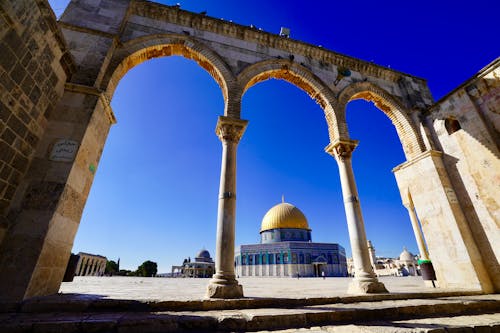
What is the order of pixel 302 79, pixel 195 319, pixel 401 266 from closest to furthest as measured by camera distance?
1. pixel 195 319
2. pixel 302 79
3. pixel 401 266

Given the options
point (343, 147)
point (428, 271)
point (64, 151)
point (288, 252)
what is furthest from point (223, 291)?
point (288, 252)

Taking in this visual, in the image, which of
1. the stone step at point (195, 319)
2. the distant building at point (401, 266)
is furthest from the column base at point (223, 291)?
the distant building at point (401, 266)

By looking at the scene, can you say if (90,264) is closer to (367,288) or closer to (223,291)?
(223,291)

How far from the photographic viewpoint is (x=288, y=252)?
32719 mm

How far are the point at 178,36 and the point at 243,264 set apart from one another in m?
34.3

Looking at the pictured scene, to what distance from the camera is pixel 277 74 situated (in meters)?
7.17

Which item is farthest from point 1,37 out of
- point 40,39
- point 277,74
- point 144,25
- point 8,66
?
point 277,74

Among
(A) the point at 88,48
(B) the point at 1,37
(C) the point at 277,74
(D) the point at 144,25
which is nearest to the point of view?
(B) the point at 1,37

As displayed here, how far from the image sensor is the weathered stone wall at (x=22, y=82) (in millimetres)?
3162

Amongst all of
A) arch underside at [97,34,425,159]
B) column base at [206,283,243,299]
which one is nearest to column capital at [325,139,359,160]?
arch underside at [97,34,425,159]

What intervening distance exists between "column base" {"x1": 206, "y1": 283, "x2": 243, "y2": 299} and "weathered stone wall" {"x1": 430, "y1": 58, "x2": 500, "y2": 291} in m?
6.07

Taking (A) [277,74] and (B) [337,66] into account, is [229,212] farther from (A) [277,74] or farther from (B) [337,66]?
(B) [337,66]

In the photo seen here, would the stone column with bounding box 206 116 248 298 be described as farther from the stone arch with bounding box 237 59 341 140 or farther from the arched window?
the arched window

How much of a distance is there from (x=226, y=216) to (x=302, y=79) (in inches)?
196
